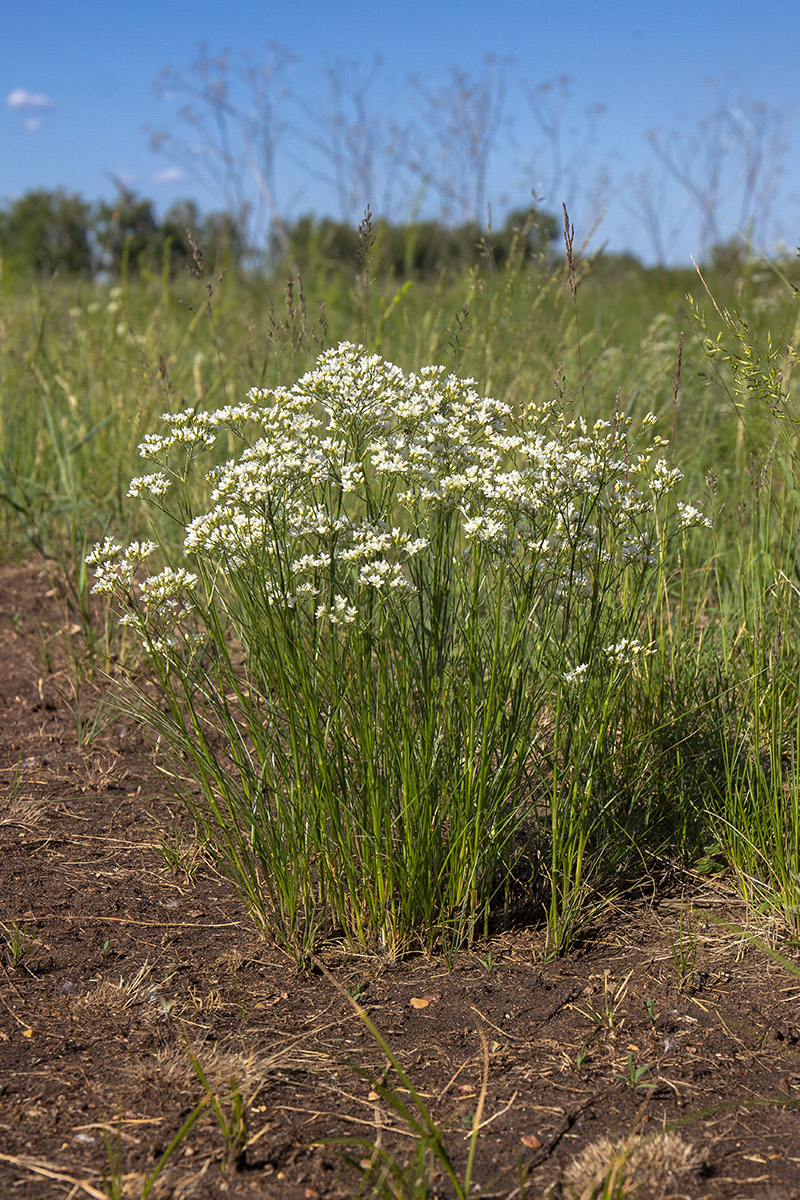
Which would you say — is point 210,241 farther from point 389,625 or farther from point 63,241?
point 389,625

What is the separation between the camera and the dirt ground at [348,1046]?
162 cm

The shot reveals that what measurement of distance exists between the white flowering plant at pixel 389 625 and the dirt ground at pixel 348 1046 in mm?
197

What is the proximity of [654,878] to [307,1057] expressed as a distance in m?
1.04

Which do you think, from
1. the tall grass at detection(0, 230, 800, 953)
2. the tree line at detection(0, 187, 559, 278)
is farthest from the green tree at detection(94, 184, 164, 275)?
the tall grass at detection(0, 230, 800, 953)

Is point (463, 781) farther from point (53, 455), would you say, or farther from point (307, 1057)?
point (53, 455)

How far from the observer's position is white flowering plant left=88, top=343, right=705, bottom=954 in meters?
1.95

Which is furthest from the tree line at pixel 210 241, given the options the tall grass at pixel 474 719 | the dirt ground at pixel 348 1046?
the dirt ground at pixel 348 1046

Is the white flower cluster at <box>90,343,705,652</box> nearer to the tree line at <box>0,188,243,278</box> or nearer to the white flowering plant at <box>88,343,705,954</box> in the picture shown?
the white flowering plant at <box>88,343,705,954</box>

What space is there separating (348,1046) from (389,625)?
828 mm

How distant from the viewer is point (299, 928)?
2.27 metres

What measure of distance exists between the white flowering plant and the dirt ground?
197 mm

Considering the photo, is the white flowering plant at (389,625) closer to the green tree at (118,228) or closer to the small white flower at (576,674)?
the small white flower at (576,674)

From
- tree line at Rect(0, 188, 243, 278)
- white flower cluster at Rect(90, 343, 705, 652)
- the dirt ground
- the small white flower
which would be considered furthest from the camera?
tree line at Rect(0, 188, 243, 278)

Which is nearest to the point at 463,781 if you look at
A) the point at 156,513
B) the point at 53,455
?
the point at 156,513
